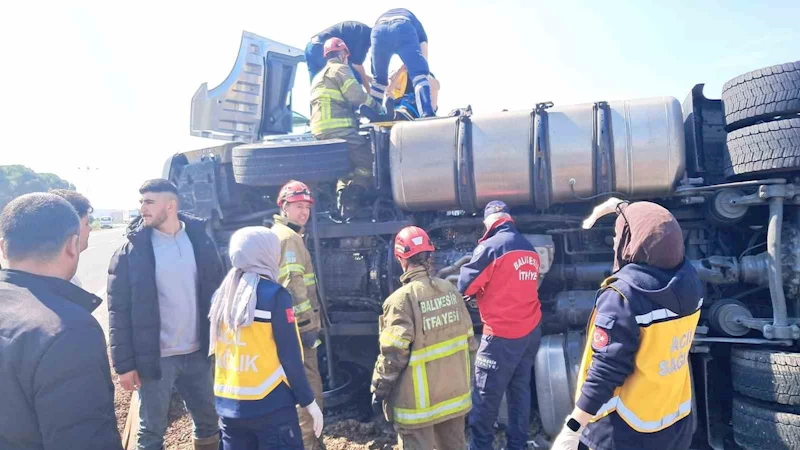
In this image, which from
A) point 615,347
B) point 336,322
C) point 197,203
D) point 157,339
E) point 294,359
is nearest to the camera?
point 615,347

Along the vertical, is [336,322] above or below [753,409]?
above

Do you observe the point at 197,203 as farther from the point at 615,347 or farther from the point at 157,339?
the point at 615,347

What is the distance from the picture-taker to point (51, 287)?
162cm

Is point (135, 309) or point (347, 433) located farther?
point (347, 433)

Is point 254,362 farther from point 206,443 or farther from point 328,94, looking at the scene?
point 328,94

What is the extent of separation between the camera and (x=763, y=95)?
3.42 metres

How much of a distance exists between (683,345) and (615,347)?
341 mm

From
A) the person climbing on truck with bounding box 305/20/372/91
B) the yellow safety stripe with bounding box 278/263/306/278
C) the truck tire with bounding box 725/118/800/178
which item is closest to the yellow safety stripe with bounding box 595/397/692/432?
the yellow safety stripe with bounding box 278/263/306/278

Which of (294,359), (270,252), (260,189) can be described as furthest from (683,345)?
(260,189)

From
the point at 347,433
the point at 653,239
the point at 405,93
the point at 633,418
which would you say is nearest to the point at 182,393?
the point at 347,433

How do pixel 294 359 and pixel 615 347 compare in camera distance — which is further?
pixel 294 359

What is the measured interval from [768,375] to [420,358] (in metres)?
2.25

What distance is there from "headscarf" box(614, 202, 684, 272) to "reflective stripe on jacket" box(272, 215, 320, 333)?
2000mm

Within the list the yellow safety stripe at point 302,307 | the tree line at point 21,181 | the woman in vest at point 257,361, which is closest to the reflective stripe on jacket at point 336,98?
the yellow safety stripe at point 302,307
